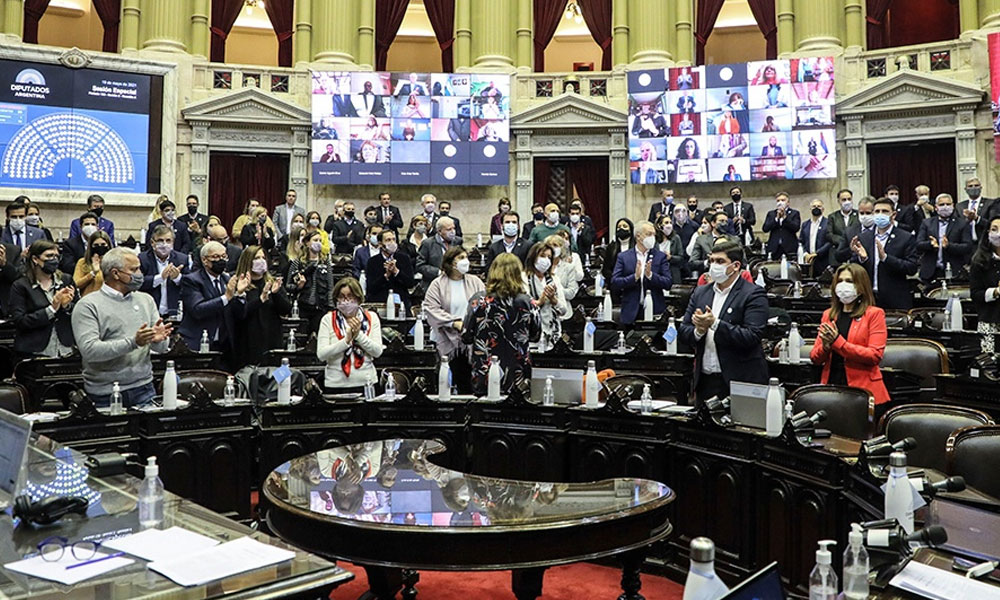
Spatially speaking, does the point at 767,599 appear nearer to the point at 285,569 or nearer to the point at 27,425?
the point at 285,569

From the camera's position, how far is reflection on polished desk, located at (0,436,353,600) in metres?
1.96

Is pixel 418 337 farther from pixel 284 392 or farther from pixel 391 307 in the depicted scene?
pixel 284 392

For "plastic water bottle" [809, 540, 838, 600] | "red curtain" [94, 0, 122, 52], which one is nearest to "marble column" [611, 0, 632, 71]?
"red curtain" [94, 0, 122, 52]

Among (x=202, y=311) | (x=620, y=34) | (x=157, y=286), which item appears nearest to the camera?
(x=202, y=311)

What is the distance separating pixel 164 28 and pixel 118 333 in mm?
14797

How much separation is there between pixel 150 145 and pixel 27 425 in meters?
16.1

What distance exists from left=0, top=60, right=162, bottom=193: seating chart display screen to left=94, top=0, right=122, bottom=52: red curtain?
7.85 ft

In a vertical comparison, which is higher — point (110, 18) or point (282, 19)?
point (282, 19)

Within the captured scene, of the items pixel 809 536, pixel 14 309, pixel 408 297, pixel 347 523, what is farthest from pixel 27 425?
pixel 408 297

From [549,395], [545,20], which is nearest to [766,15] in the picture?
[545,20]

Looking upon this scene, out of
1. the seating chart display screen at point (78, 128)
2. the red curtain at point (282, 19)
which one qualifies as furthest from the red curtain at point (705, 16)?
the seating chart display screen at point (78, 128)

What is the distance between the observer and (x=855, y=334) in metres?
5.18

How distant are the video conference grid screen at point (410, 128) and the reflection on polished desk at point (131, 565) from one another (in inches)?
591

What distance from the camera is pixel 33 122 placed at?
16.1m
